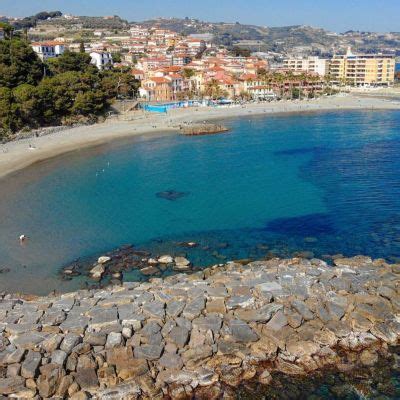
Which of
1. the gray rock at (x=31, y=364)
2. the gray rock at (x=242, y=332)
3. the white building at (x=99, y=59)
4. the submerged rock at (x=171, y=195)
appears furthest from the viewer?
Answer: the white building at (x=99, y=59)

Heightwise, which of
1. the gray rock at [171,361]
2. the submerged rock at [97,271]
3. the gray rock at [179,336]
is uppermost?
the gray rock at [179,336]

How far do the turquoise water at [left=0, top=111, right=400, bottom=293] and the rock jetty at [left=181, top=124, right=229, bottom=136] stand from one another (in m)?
7.20

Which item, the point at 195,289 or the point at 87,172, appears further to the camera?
the point at 87,172

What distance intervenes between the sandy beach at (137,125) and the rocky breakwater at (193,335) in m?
26.5

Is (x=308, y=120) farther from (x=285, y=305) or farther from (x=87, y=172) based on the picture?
(x=285, y=305)

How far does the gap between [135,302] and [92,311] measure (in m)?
1.43

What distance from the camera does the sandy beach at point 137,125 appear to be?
4581 centimetres

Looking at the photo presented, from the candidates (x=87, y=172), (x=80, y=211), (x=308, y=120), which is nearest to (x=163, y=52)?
(x=308, y=120)

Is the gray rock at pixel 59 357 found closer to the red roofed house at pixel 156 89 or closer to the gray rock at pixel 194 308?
the gray rock at pixel 194 308

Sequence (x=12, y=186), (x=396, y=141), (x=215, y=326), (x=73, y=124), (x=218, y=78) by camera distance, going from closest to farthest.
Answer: (x=215, y=326) → (x=12, y=186) → (x=396, y=141) → (x=73, y=124) → (x=218, y=78)

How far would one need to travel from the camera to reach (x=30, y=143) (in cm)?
4981

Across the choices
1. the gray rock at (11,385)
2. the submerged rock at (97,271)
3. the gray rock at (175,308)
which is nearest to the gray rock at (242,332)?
the gray rock at (175,308)

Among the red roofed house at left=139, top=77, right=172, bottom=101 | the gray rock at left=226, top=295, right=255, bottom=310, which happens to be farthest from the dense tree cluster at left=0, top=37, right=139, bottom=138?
the gray rock at left=226, top=295, right=255, bottom=310

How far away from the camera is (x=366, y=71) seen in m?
133
